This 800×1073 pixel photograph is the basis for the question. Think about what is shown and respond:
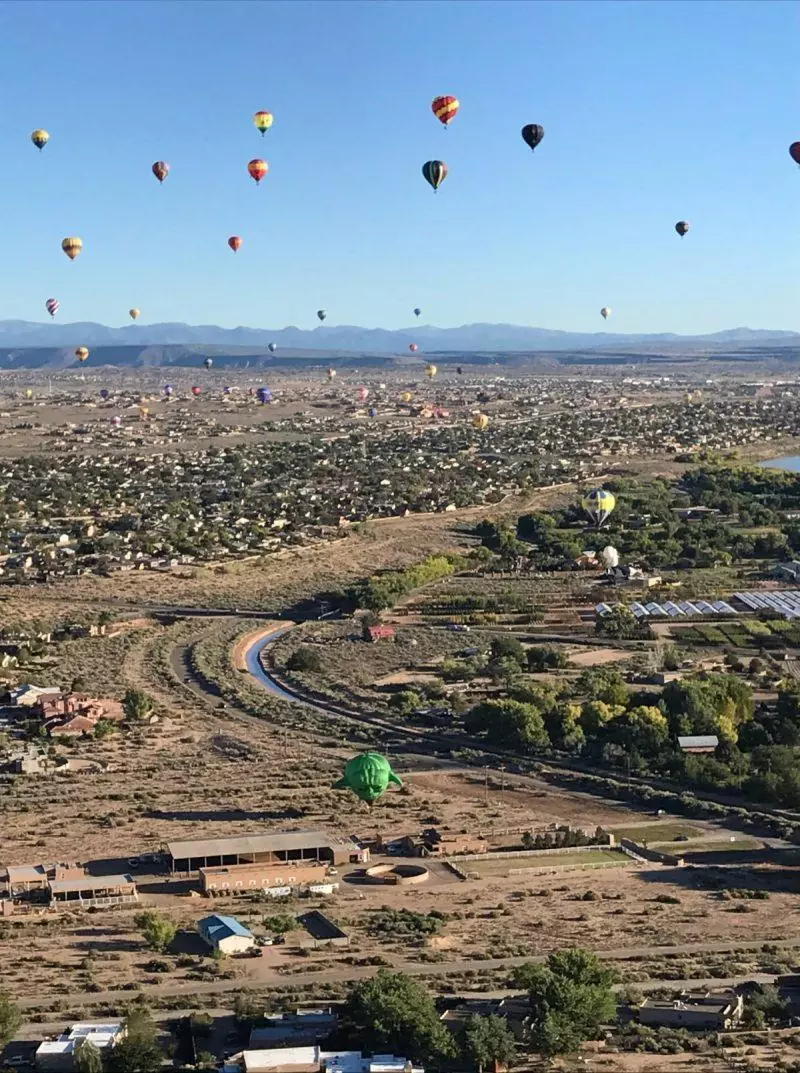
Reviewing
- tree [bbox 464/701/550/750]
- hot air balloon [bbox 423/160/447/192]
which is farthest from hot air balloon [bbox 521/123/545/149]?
tree [bbox 464/701/550/750]

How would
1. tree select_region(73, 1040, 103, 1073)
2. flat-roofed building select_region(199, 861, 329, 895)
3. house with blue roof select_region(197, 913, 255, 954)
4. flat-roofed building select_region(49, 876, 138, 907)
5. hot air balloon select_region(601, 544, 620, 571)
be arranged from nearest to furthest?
tree select_region(73, 1040, 103, 1073) < house with blue roof select_region(197, 913, 255, 954) < flat-roofed building select_region(49, 876, 138, 907) < flat-roofed building select_region(199, 861, 329, 895) < hot air balloon select_region(601, 544, 620, 571)

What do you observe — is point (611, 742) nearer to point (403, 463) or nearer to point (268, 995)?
point (268, 995)

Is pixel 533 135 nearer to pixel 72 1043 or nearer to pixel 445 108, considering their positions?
pixel 445 108

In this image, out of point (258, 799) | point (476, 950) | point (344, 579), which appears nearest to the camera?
point (476, 950)

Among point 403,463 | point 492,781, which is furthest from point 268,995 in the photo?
point 403,463

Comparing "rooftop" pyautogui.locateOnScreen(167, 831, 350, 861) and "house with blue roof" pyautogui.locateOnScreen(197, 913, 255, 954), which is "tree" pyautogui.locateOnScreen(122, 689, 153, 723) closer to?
"rooftop" pyautogui.locateOnScreen(167, 831, 350, 861)

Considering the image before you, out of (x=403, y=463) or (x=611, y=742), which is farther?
(x=403, y=463)

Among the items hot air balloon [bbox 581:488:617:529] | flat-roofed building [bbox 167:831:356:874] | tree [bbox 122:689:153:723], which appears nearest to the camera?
flat-roofed building [bbox 167:831:356:874]
